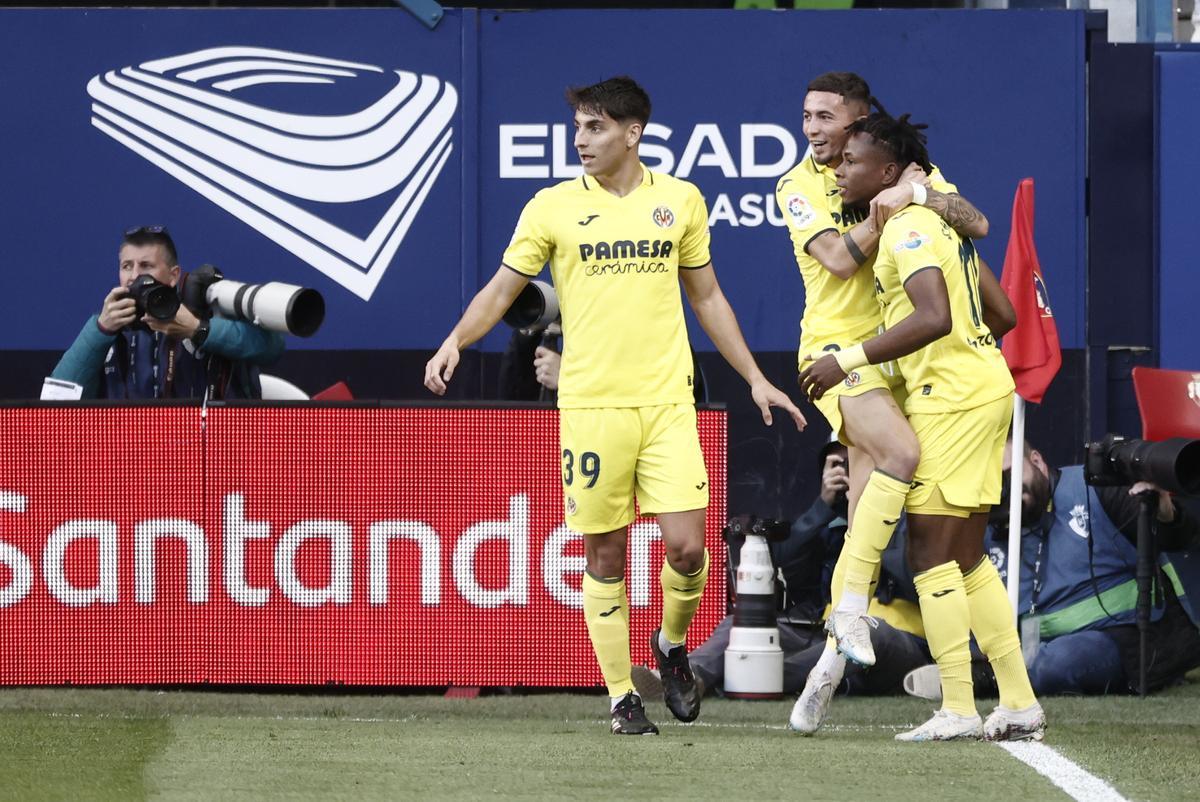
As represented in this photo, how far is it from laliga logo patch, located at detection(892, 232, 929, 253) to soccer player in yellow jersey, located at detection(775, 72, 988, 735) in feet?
0.58

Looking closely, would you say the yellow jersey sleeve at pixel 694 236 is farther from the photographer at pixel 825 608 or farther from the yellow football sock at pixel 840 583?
the photographer at pixel 825 608

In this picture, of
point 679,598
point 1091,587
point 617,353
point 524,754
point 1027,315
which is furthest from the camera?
point 1027,315

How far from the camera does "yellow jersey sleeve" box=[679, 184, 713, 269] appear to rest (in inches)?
244

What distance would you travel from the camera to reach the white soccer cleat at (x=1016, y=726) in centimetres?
584

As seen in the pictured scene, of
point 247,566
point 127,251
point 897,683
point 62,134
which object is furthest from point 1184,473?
point 62,134

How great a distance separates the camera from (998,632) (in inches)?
233

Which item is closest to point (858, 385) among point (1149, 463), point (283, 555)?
point (1149, 463)

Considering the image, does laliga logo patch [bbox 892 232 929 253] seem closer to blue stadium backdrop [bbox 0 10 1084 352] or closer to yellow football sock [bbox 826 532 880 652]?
yellow football sock [bbox 826 532 880 652]

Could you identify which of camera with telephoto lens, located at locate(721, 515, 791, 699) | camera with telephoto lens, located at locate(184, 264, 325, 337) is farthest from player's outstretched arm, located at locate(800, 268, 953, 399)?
camera with telephoto lens, located at locate(184, 264, 325, 337)

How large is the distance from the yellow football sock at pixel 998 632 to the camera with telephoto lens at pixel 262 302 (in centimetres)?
285

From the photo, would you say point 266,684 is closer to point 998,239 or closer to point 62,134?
point 62,134

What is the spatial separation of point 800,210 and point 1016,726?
1748 mm

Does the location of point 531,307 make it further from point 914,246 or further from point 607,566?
point 914,246

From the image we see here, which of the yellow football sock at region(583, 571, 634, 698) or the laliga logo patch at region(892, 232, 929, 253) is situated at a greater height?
the laliga logo patch at region(892, 232, 929, 253)
